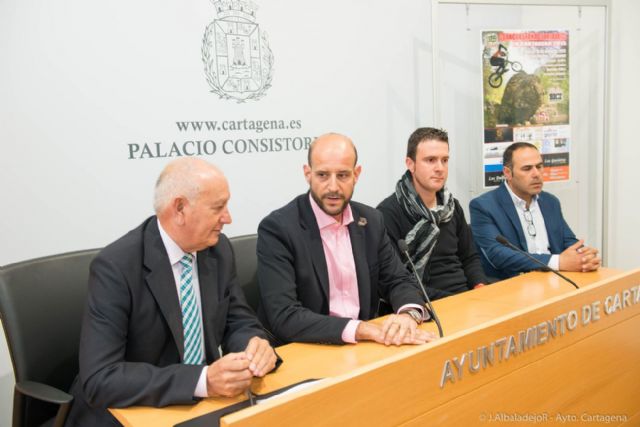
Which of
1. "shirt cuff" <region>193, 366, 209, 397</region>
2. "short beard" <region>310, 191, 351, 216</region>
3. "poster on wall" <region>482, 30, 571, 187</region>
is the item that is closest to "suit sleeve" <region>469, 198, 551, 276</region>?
"poster on wall" <region>482, 30, 571, 187</region>

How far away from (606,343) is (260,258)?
4.18 feet

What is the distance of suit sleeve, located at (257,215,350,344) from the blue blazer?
4.42ft

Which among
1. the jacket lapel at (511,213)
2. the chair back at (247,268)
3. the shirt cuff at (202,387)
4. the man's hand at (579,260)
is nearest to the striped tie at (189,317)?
the shirt cuff at (202,387)

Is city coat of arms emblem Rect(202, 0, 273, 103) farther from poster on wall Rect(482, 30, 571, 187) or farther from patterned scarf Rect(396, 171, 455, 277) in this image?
poster on wall Rect(482, 30, 571, 187)

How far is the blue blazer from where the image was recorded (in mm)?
2945

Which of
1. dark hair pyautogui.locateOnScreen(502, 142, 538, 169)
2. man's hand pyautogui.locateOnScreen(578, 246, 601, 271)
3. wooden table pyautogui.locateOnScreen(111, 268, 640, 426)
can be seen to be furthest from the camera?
dark hair pyautogui.locateOnScreen(502, 142, 538, 169)

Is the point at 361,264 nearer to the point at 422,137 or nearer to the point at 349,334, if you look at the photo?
the point at 349,334

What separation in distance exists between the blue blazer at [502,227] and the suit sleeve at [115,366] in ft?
6.68

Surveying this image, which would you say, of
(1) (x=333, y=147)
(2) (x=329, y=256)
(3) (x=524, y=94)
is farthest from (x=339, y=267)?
(3) (x=524, y=94)

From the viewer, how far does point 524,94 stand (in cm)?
363

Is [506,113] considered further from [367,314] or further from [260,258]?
[260,258]

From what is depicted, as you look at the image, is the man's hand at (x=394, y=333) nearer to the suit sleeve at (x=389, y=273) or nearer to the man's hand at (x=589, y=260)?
the suit sleeve at (x=389, y=273)

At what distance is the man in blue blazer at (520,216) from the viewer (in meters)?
3.01

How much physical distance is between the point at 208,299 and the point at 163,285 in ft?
0.59
